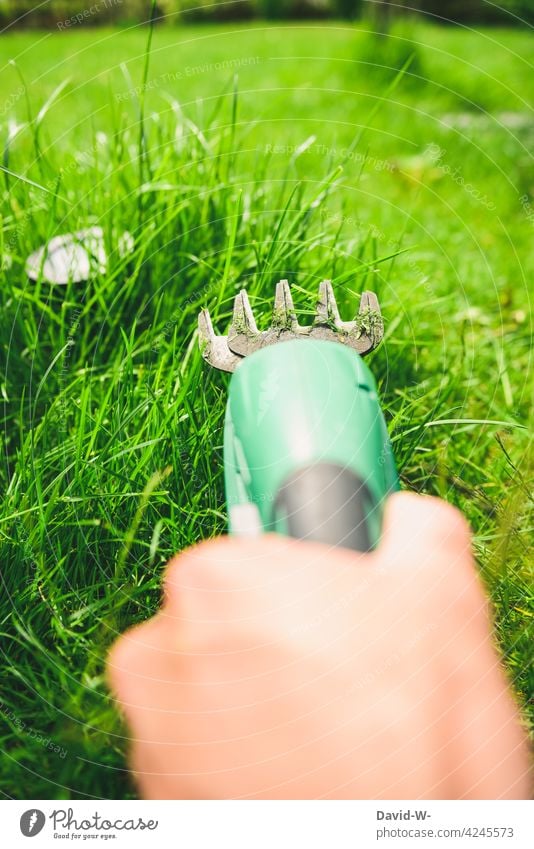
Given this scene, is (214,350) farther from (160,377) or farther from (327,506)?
(327,506)

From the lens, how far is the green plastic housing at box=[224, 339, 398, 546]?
778 millimetres

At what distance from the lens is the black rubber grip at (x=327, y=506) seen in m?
0.75

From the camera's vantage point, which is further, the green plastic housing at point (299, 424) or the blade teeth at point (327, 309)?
the blade teeth at point (327, 309)

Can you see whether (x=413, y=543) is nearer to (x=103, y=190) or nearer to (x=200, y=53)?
(x=103, y=190)

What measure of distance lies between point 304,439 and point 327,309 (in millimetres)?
237

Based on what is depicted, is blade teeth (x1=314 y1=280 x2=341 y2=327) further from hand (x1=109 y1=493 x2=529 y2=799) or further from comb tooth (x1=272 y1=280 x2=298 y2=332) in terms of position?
hand (x1=109 y1=493 x2=529 y2=799)

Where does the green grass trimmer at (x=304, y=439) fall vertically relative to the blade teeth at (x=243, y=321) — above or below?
below

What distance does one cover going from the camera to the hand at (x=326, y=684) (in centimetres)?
73

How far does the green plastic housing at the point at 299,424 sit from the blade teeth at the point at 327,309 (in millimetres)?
71

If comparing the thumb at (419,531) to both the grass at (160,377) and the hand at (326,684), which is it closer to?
the hand at (326,684)

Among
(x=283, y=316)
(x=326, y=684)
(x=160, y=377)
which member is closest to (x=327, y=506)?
(x=326, y=684)

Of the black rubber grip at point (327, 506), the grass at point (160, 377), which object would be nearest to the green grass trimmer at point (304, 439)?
the black rubber grip at point (327, 506)

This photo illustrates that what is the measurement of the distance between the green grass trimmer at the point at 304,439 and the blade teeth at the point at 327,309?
0.01 metres

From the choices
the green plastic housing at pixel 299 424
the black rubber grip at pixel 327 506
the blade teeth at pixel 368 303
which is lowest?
the black rubber grip at pixel 327 506
